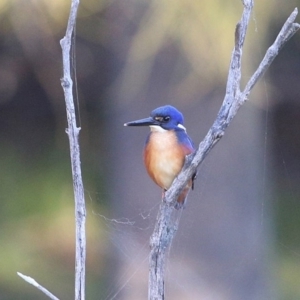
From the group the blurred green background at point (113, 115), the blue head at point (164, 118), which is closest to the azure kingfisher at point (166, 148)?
the blue head at point (164, 118)

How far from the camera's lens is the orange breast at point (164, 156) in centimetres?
66

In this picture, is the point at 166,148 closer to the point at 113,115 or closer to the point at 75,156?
the point at 75,156

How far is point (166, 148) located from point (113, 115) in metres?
0.98

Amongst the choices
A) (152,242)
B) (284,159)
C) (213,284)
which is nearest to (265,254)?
→ (213,284)

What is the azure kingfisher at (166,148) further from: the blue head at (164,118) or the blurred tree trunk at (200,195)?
the blurred tree trunk at (200,195)

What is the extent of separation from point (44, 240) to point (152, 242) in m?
1.16

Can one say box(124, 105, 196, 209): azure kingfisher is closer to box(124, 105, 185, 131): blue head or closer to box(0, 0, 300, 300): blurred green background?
box(124, 105, 185, 131): blue head

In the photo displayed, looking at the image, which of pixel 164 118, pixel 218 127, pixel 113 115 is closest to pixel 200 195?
pixel 113 115

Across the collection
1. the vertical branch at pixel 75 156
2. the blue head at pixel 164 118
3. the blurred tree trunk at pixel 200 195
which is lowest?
the vertical branch at pixel 75 156

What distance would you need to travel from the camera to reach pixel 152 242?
616 mm

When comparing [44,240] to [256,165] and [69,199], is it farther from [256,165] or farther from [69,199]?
[256,165]

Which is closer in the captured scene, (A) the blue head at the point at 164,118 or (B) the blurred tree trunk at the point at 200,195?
(A) the blue head at the point at 164,118

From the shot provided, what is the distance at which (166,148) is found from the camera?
26.9 inches

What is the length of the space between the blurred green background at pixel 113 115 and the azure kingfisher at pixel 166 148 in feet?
2.24
